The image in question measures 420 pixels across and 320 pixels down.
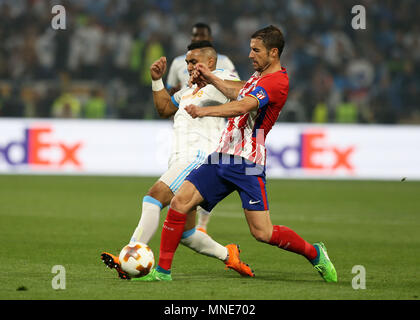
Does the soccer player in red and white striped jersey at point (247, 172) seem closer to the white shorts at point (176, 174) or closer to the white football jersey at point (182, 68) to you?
the white shorts at point (176, 174)

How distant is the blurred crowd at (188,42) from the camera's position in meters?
19.3

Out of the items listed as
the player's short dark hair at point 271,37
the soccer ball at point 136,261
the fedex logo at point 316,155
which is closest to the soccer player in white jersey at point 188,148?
the soccer ball at point 136,261

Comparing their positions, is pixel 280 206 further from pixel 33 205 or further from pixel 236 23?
pixel 236 23

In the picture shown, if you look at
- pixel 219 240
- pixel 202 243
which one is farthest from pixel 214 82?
pixel 219 240

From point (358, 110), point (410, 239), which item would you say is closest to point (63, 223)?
point (410, 239)

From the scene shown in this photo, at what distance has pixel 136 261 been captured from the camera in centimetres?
654

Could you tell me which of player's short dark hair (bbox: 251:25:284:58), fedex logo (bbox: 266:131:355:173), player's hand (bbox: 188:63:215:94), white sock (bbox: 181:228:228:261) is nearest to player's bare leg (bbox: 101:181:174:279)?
white sock (bbox: 181:228:228:261)

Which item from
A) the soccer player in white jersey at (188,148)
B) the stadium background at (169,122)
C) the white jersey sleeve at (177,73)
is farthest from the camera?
the white jersey sleeve at (177,73)

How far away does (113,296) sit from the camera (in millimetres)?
5852

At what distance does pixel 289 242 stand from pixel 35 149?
11.8 meters

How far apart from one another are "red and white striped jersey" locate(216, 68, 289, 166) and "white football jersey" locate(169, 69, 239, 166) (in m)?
0.60

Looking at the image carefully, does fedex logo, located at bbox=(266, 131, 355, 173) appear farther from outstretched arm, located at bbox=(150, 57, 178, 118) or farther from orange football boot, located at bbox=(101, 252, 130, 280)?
orange football boot, located at bbox=(101, 252, 130, 280)

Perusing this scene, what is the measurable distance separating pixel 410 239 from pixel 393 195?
5.75 m

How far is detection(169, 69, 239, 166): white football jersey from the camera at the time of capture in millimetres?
7426
